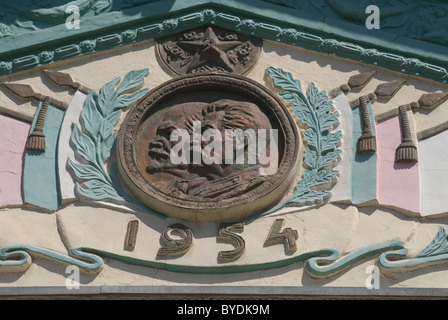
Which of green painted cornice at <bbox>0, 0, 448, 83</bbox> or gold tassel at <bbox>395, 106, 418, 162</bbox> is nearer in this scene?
gold tassel at <bbox>395, 106, 418, 162</bbox>

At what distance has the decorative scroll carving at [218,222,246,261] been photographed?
12016 mm

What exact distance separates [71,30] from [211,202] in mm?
2351

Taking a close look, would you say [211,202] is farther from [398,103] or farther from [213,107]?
[398,103]

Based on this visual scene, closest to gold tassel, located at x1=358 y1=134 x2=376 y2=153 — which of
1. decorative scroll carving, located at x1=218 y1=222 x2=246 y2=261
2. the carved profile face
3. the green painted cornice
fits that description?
the green painted cornice

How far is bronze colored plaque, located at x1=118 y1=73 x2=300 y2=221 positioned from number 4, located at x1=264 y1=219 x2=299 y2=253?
0.94ft

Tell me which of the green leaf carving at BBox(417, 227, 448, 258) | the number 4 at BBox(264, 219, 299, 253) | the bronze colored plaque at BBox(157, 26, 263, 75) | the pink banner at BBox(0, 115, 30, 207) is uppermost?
the bronze colored plaque at BBox(157, 26, 263, 75)

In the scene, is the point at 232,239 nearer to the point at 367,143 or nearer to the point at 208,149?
the point at 208,149

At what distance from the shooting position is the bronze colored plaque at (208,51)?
13.2m

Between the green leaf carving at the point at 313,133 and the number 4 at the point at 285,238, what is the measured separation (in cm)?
31

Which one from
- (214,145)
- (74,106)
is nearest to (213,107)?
(214,145)

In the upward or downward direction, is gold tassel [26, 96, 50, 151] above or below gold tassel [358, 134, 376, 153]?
above

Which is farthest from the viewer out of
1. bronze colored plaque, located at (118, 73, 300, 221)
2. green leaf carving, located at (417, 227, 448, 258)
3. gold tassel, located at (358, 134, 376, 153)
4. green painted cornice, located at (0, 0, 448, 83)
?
green painted cornice, located at (0, 0, 448, 83)

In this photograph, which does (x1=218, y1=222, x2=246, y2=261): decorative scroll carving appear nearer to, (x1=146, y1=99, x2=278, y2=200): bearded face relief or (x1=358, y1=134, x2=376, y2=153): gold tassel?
(x1=146, y1=99, x2=278, y2=200): bearded face relief

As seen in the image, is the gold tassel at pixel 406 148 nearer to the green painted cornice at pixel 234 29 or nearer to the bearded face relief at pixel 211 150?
the green painted cornice at pixel 234 29
